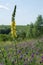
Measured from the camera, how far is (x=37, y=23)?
39969mm

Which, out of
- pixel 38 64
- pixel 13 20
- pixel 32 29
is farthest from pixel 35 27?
pixel 13 20

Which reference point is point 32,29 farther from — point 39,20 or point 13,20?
point 13,20

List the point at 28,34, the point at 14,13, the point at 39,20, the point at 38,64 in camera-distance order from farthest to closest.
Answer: the point at 39,20
the point at 28,34
the point at 38,64
the point at 14,13

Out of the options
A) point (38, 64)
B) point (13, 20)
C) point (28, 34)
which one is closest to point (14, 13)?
point (13, 20)

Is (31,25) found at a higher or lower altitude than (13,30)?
lower

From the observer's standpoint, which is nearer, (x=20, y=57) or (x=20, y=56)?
(x=20, y=57)

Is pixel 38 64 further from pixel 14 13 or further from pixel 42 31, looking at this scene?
pixel 42 31

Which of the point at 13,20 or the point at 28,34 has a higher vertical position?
the point at 13,20

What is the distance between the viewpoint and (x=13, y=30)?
13.3 ft

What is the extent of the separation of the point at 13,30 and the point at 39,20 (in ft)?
123

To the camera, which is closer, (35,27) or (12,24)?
(12,24)

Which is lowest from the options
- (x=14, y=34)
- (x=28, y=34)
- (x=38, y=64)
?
(x=28, y=34)

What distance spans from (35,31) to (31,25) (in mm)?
2455

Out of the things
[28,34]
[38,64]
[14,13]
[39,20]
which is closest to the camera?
[14,13]
